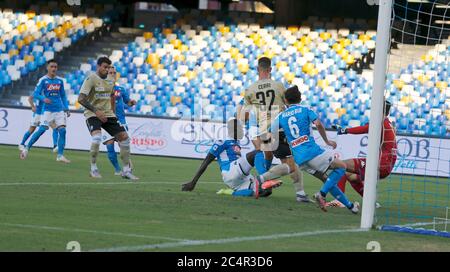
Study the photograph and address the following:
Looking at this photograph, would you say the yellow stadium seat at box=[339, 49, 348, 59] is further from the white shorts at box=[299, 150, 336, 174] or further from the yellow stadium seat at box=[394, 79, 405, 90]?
the white shorts at box=[299, 150, 336, 174]

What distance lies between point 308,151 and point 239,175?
7.33 ft

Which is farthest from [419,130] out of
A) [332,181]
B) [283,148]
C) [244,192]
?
[332,181]

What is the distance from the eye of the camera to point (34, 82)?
35719mm

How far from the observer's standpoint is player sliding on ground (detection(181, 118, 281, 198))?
49.8 ft

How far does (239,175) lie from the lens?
49.9 feet

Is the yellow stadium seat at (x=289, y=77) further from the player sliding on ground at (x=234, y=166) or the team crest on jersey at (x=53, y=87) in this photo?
the player sliding on ground at (x=234, y=166)

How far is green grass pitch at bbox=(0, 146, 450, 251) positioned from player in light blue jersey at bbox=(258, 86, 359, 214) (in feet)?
0.97

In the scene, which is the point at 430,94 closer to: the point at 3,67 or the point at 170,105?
the point at 170,105

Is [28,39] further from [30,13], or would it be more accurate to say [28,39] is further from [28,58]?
[30,13]

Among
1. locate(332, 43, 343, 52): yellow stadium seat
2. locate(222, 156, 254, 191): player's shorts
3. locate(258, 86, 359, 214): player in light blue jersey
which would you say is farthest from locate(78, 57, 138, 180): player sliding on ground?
locate(332, 43, 343, 52): yellow stadium seat

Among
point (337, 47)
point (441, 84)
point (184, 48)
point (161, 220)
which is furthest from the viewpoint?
point (184, 48)
